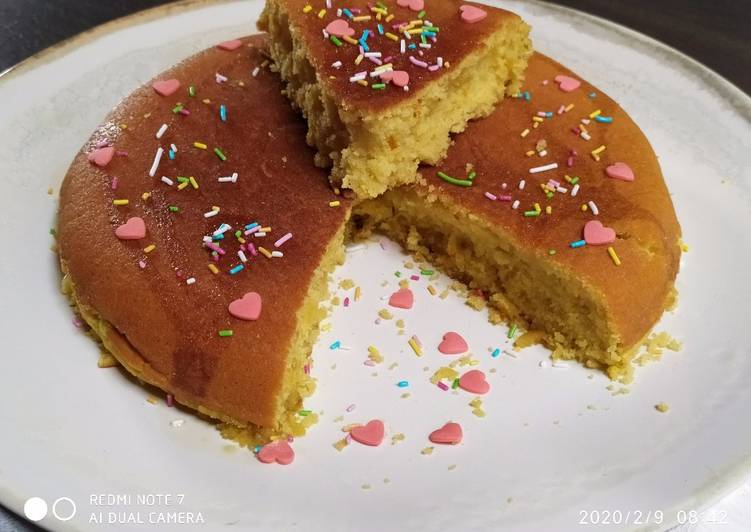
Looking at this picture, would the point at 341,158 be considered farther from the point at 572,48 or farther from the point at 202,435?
the point at 572,48

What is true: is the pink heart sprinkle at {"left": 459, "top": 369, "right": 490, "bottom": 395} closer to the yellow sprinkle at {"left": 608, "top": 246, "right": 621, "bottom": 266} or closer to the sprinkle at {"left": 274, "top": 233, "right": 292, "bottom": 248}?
the yellow sprinkle at {"left": 608, "top": 246, "right": 621, "bottom": 266}

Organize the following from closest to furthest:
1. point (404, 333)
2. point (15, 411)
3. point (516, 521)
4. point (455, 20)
→ point (516, 521), point (15, 411), point (404, 333), point (455, 20)

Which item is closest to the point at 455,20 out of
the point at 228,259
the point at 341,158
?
the point at 341,158

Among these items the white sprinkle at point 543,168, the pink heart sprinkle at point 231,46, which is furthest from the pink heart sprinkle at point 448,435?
the pink heart sprinkle at point 231,46

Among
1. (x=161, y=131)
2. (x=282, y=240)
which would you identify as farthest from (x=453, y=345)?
(x=161, y=131)

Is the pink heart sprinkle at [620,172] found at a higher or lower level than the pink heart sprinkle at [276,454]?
higher

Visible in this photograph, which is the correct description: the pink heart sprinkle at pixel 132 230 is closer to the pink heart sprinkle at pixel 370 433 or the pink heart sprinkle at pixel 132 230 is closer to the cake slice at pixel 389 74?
the cake slice at pixel 389 74

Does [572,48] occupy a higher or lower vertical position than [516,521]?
higher
